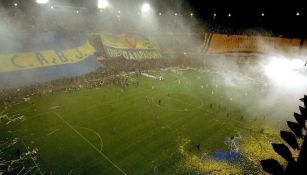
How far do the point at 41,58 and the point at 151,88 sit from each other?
15956 mm

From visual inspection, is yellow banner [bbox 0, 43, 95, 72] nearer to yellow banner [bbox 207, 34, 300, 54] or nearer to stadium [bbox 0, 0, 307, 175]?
stadium [bbox 0, 0, 307, 175]

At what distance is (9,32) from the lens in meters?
37.1

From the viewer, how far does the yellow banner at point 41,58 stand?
111 ft

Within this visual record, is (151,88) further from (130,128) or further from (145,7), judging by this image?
(145,7)

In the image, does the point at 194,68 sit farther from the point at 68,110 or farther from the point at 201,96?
the point at 68,110

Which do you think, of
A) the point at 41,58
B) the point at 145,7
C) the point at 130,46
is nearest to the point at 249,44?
the point at 130,46

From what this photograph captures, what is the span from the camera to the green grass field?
19312 millimetres

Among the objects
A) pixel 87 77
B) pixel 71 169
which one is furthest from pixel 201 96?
pixel 71 169

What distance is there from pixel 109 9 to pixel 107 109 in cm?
4032

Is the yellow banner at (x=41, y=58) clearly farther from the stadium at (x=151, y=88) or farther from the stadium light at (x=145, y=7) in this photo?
the stadium light at (x=145, y=7)

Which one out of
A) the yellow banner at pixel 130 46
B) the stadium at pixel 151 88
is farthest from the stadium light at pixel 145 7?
the yellow banner at pixel 130 46

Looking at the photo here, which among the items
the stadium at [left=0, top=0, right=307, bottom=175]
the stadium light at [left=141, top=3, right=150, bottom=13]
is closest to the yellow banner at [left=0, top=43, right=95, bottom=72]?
the stadium at [left=0, top=0, right=307, bottom=175]

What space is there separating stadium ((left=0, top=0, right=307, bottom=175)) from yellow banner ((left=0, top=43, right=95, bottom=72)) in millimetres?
192

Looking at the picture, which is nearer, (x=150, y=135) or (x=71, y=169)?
(x=71, y=169)
